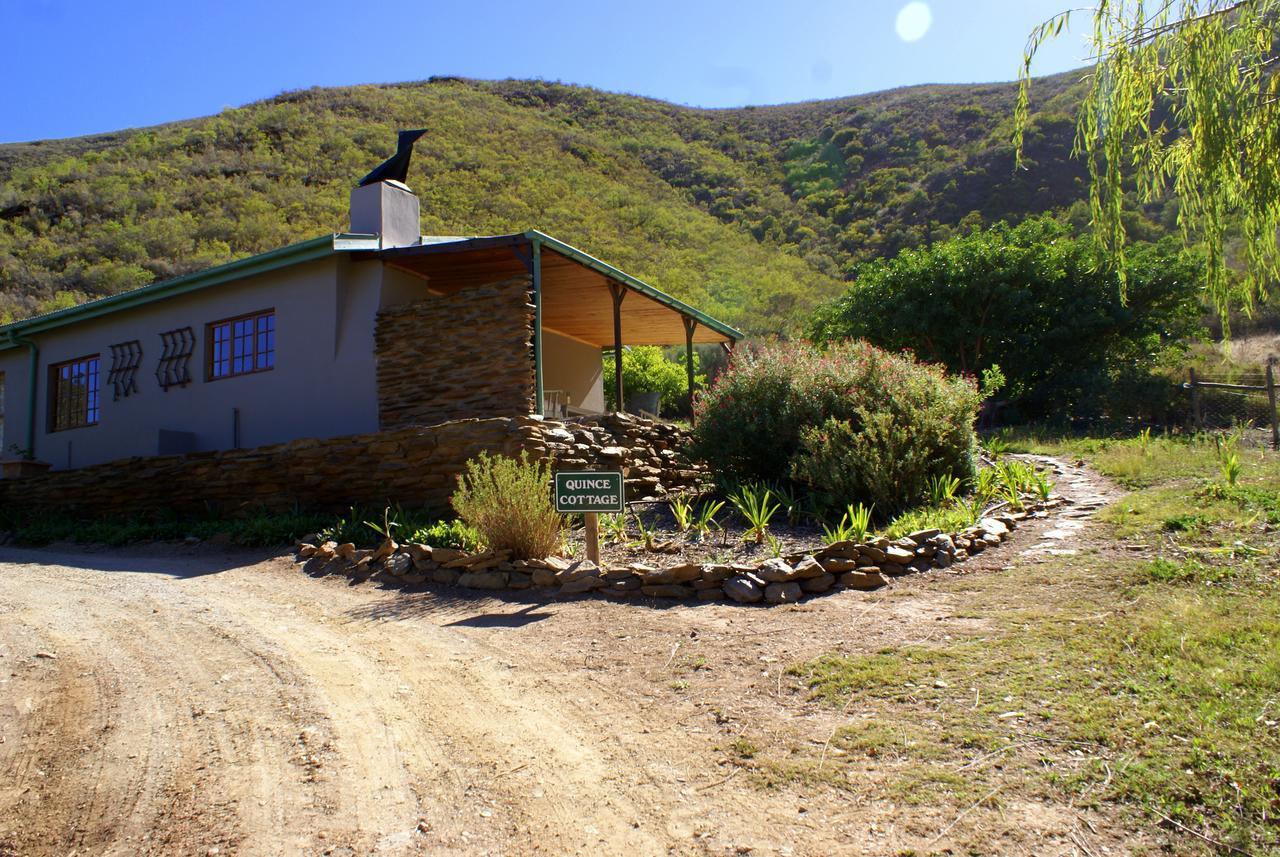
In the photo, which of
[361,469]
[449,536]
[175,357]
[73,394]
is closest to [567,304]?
[361,469]

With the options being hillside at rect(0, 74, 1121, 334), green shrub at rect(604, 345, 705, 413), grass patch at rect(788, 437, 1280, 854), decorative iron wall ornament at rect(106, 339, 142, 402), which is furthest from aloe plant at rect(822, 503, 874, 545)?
hillside at rect(0, 74, 1121, 334)

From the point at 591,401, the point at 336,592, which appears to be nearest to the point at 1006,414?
the point at 591,401

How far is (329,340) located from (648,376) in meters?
9.67

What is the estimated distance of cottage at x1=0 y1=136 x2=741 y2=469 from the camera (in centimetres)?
1160

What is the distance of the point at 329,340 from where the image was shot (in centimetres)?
1249

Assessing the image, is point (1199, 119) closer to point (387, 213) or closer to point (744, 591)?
point (744, 591)

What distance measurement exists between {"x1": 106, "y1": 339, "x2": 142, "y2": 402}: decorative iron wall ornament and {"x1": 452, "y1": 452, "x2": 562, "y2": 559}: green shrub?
981 centimetres

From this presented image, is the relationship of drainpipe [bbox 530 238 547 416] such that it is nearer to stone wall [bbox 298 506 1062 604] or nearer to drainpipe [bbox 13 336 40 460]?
stone wall [bbox 298 506 1062 604]

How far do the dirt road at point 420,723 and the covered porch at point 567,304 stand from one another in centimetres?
528

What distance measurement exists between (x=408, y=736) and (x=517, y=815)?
104cm

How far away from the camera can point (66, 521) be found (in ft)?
41.7

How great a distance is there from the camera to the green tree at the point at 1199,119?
5488 millimetres

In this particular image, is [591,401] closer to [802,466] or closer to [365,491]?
Answer: [365,491]

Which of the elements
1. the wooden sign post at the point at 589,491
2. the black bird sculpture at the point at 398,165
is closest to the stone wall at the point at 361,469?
the wooden sign post at the point at 589,491
